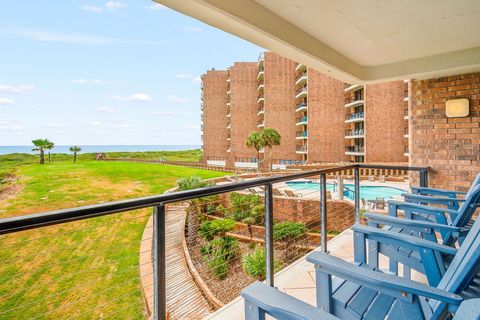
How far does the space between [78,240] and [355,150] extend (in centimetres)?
2180

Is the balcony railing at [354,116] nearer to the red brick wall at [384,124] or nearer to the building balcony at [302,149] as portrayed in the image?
the red brick wall at [384,124]

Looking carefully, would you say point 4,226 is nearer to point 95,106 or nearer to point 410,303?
point 410,303

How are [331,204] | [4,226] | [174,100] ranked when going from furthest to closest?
[174,100] → [331,204] → [4,226]

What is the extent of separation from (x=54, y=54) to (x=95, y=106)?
17.5 metres

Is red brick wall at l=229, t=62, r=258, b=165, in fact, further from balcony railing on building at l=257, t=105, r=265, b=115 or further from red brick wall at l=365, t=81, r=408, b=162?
red brick wall at l=365, t=81, r=408, b=162

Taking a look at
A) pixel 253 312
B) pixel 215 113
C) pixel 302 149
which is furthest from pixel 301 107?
pixel 253 312

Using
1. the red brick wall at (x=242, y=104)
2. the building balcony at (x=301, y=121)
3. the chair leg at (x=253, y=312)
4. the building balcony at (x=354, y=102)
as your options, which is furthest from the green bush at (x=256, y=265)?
the red brick wall at (x=242, y=104)

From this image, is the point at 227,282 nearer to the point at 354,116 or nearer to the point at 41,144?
the point at 354,116

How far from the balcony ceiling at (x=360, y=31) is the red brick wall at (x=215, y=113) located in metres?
32.4

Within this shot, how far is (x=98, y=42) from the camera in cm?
7338

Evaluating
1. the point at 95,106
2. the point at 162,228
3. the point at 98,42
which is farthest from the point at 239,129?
the point at 95,106

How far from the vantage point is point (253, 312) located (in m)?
0.92

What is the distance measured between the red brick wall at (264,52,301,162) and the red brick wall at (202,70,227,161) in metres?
7.88

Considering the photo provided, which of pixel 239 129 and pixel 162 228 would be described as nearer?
pixel 162 228
